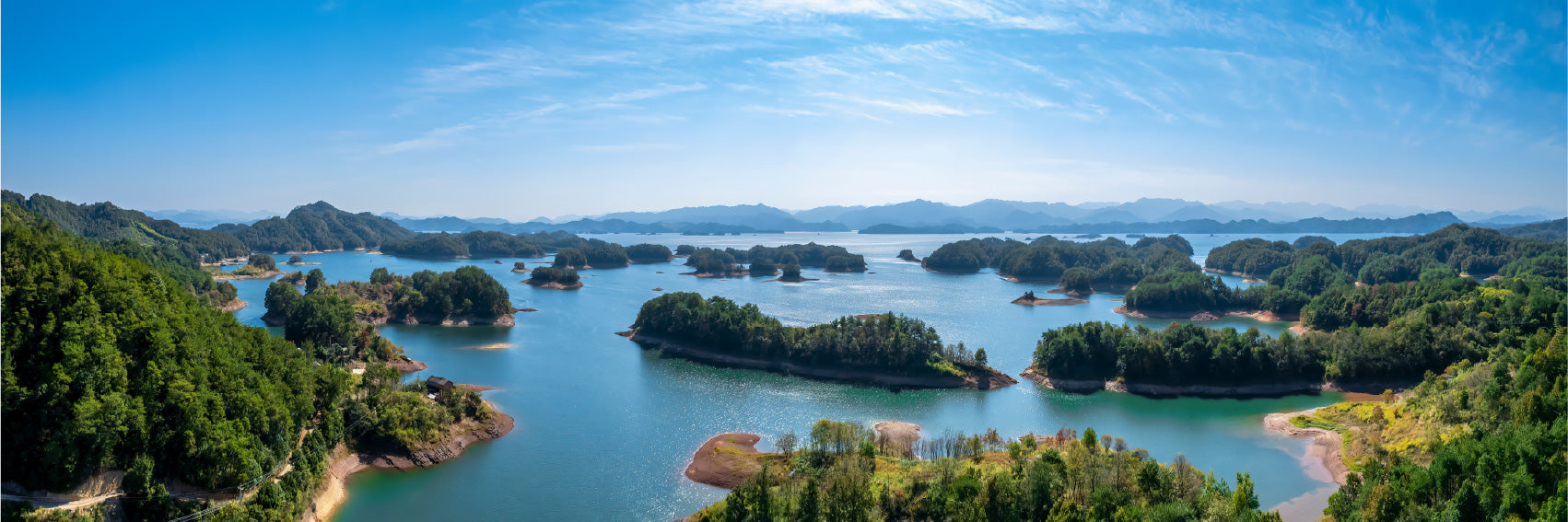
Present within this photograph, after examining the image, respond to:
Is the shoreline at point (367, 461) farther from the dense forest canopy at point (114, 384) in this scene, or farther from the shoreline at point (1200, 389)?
the shoreline at point (1200, 389)

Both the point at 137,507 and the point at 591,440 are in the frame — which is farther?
the point at 591,440

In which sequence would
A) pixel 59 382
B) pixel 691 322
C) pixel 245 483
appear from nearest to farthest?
1. pixel 59 382
2. pixel 245 483
3. pixel 691 322

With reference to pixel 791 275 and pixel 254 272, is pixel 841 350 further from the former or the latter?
pixel 254 272

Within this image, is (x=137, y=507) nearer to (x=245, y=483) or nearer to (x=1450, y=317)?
(x=245, y=483)

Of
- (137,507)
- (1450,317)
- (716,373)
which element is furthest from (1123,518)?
(1450,317)

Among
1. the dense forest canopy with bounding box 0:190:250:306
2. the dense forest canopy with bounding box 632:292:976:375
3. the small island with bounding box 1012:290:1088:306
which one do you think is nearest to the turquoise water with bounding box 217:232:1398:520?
the dense forest canopy with bounding box 632:292:976:375

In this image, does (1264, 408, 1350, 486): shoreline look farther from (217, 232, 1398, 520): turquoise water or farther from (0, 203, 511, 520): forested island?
(0, 203, 511, 520): forested island
